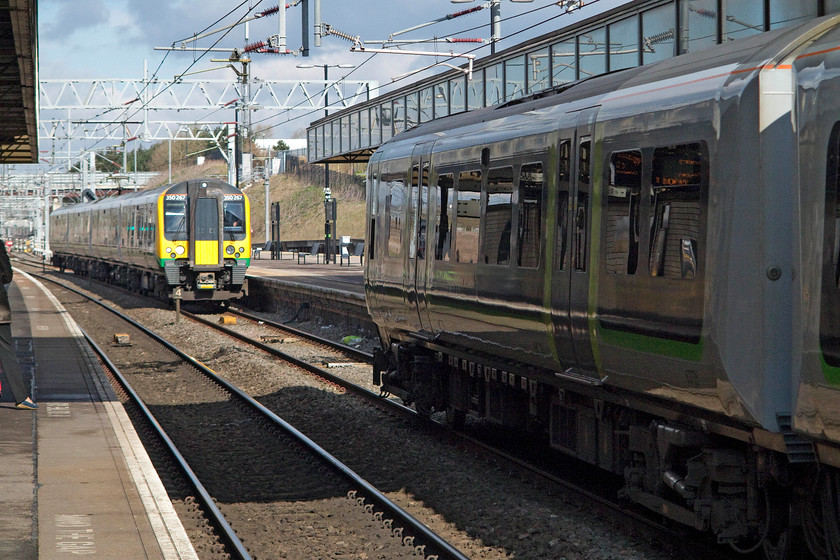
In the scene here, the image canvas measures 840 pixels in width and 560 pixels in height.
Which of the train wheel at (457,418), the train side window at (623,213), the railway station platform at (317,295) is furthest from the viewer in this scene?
the railway station platform at (317,295)

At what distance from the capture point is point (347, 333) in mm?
22906

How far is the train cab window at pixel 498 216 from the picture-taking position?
29.1 ft

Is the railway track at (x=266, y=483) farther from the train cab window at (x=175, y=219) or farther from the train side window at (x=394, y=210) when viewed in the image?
the train cab window at (x=175, y=219)

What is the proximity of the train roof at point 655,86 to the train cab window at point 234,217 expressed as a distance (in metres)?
19.7

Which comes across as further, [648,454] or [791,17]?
[791,17]

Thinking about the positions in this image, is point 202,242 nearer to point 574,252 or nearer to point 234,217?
point 234,217

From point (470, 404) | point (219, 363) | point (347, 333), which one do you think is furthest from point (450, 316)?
point (347, 333)

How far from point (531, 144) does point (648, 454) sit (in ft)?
8.87

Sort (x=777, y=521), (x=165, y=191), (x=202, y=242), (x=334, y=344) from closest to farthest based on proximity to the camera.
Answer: (x=777, y=521)
(x=334, y=344)
(x=202, y=242)
(x=165, y=191)

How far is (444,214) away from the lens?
1034cm

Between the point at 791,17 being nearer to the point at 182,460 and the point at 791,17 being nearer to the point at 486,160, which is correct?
the point at 486,160

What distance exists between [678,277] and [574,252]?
1.44m

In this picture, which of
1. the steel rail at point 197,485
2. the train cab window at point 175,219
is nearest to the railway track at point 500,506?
the steel rail at point 197,485

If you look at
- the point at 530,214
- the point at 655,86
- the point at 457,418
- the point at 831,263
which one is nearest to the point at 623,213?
the point at 655,86
